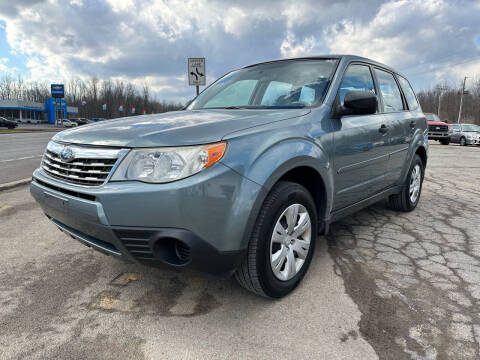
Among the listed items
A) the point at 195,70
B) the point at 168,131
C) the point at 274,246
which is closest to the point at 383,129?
the point at 274,246

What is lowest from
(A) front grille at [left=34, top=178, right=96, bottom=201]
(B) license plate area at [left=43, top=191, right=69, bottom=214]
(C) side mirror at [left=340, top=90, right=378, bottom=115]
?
(B) license plate area at [left=43, top=191, right=69, bottom=214]

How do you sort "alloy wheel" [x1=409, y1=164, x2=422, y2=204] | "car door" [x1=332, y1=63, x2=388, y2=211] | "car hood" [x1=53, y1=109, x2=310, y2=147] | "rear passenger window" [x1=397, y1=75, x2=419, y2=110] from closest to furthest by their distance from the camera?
"car hood" [x1=53, y1=109, x2=310, y2=147], "car door" [x1=332, y1=63, x2=388, y2=211], "rear passenger window" [x1=397, y1=75, x2=419, y2=110], "alloy wheel" [x1=409, y1=164, x2=422, y2=204]

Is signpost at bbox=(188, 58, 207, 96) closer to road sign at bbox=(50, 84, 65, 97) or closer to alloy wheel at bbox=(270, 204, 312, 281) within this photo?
alloy wheel at bbox=(270, 204, 312, 281)

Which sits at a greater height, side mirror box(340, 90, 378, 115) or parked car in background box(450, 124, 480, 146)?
side mirror box(340, 90, 378, 115)

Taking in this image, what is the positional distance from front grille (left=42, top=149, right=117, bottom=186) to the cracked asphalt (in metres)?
0.84

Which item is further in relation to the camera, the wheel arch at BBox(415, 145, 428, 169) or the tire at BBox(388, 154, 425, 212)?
the wheel arch at BBox(415, 145, 428, 169)

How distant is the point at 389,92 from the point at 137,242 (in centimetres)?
325

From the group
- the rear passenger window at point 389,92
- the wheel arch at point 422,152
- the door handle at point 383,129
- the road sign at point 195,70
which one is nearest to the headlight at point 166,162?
A: the door handle at point 383,129

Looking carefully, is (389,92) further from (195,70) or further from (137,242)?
(195,70)

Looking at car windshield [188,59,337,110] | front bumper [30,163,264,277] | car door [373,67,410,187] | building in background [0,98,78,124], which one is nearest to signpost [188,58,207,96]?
car windshield [188,59,337,110]

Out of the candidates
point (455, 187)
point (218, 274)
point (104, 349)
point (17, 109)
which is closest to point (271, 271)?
point (218, 274)

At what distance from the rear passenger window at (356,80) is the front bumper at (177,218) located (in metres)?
1.51

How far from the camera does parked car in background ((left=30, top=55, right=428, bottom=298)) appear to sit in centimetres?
182

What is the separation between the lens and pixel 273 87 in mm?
3078
